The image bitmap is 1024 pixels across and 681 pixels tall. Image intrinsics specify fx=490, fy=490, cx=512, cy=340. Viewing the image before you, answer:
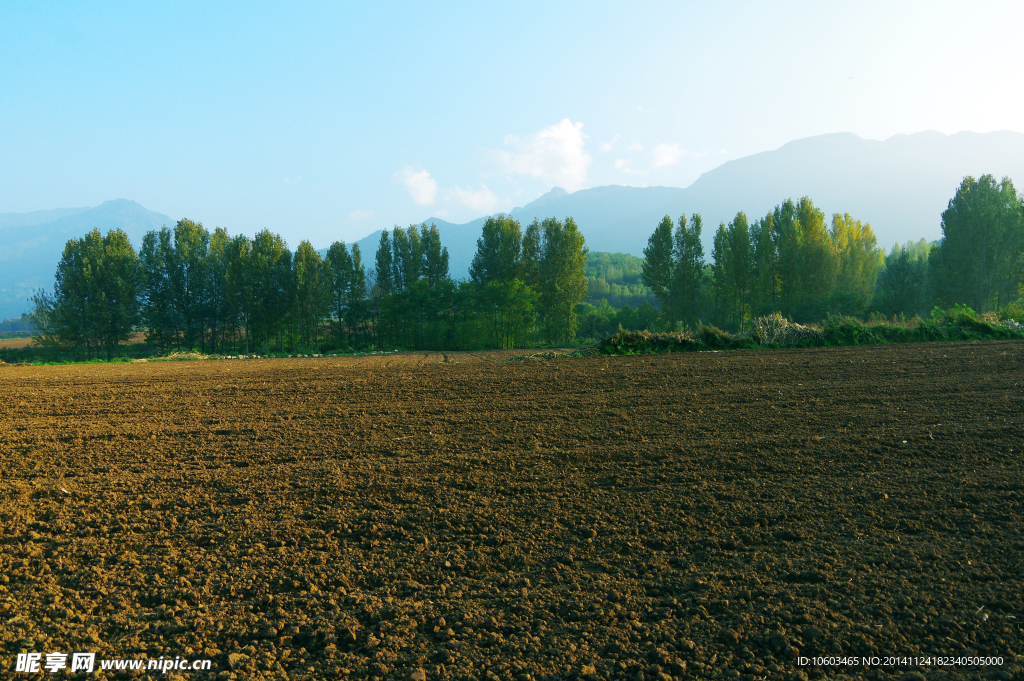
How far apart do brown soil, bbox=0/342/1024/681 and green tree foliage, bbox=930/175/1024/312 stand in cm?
4639

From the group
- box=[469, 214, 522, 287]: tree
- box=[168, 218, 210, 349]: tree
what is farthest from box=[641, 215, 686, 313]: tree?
box=[168, 218, 210, 349]: tree

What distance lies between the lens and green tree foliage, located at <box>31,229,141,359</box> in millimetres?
46125

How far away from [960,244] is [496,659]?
56.6 meters

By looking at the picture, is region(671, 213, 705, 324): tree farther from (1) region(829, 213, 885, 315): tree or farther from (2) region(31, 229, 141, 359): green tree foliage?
(2) region(31, 229, 141, 359): green tree foliage

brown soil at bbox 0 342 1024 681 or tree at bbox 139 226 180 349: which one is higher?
tree at bbox 139 226 180 349

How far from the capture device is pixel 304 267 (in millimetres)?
49781

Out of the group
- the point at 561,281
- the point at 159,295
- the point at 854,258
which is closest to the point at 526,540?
the point at 561,281

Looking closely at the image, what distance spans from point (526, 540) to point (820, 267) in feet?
179

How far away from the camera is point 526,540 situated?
13.5 ft

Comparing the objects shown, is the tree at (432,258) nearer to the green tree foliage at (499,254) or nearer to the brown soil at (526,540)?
the green tree foliage at (499,254)

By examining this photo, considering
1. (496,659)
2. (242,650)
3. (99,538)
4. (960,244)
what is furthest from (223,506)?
(960,244)

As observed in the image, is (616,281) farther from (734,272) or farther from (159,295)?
(159,295)

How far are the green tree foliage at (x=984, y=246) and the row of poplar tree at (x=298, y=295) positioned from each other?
108ft

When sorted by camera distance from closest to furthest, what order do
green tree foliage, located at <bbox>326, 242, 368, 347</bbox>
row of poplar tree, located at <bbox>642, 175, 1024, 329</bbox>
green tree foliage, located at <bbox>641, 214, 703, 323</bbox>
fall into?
row of poplar tree, located at <bbox>642, 175, 1024, 329</bbox>, green tree foliage, located at <bbox>641, 214, 703, 323</bbox>, green tree foliage, located at <bbox>326, 242, 368, 347</bbox>
